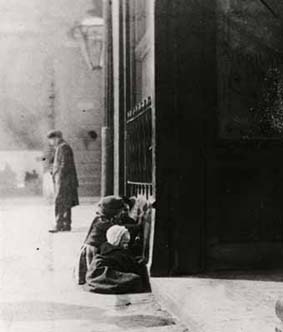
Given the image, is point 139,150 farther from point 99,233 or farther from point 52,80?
point 52,80

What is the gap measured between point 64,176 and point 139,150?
10.3 ft

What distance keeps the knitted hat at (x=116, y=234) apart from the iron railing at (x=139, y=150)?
0.73 m

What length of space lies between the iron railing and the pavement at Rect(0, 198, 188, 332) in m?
1.10

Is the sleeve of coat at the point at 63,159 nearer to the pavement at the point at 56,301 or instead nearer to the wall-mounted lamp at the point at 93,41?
the pavement at the point at 56,301

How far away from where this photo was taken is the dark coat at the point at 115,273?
5.03 m

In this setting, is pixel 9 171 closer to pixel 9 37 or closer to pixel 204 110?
pixel 9 37

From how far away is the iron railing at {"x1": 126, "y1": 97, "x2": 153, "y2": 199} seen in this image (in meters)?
6.12

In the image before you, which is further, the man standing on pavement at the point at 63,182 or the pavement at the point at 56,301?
the man standing on pavement at the point at 63,182

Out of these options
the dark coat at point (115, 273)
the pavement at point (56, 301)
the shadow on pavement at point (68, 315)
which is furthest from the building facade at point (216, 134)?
the shadow on pavement at point (68, 315)

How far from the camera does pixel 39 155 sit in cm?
2077

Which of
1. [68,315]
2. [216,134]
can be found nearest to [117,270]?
[68,315]

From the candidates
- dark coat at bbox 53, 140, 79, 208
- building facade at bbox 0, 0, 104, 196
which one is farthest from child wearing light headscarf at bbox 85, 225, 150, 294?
building facade at bbox 0, 0, 104, 196

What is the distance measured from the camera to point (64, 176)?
9.74m

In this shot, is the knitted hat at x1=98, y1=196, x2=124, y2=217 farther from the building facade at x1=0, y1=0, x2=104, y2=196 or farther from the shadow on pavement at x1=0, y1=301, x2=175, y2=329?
the building facade at x1=0, y1=0, x2=104, y2=196
